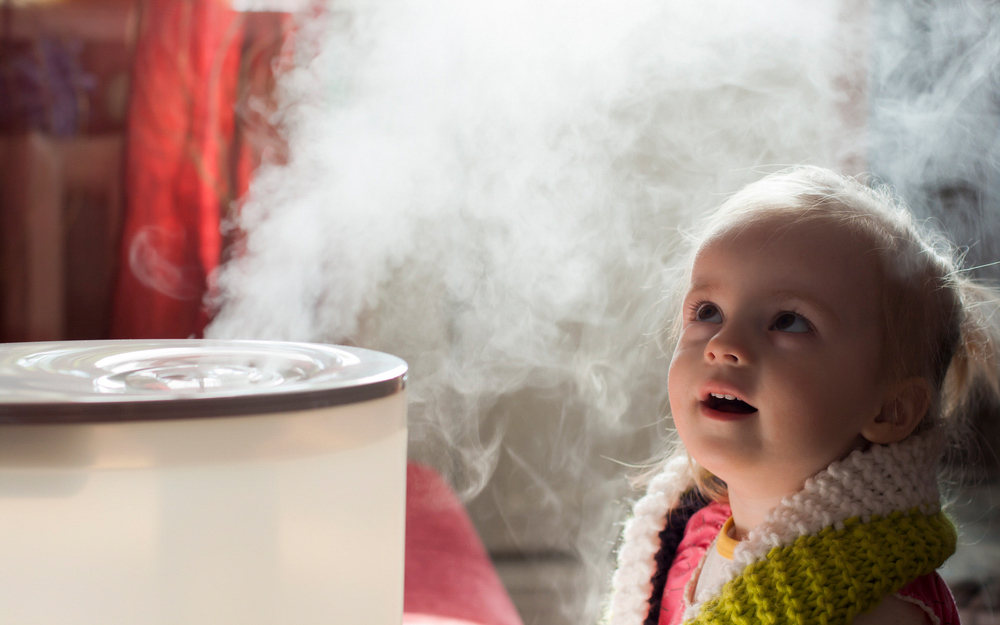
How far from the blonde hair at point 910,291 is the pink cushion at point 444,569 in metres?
0.77

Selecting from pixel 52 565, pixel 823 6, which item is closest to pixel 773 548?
pixel 52 565

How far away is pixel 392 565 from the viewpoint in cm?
51

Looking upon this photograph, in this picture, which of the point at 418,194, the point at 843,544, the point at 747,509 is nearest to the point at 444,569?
the point at 747,509

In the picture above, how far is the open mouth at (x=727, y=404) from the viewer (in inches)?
31.3

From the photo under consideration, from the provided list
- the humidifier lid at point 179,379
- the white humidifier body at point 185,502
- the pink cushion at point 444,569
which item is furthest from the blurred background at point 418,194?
the white humidifier body at point 185,502

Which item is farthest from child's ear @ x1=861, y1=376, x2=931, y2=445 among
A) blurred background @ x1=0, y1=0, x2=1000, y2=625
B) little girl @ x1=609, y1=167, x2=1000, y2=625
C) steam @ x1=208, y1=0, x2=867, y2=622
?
blurred background @ x1=0, y1=0, x2=1000, y2=625

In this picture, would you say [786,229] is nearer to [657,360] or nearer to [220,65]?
[657,360]

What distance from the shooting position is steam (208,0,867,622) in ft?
6.83

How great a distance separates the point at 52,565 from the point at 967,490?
138cm

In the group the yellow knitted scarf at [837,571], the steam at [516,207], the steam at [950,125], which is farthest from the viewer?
the steam at [516,207]

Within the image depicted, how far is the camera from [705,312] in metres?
0.86

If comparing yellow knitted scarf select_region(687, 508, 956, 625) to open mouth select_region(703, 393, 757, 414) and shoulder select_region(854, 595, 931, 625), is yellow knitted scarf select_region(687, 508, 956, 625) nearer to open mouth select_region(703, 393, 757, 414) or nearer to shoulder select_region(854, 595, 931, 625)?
shoulder select_region(854, 595, 931, 625)

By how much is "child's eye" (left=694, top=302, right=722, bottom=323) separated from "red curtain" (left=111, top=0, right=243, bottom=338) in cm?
203

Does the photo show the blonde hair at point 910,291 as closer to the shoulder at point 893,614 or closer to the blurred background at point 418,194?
the shoulder at point 893,614
